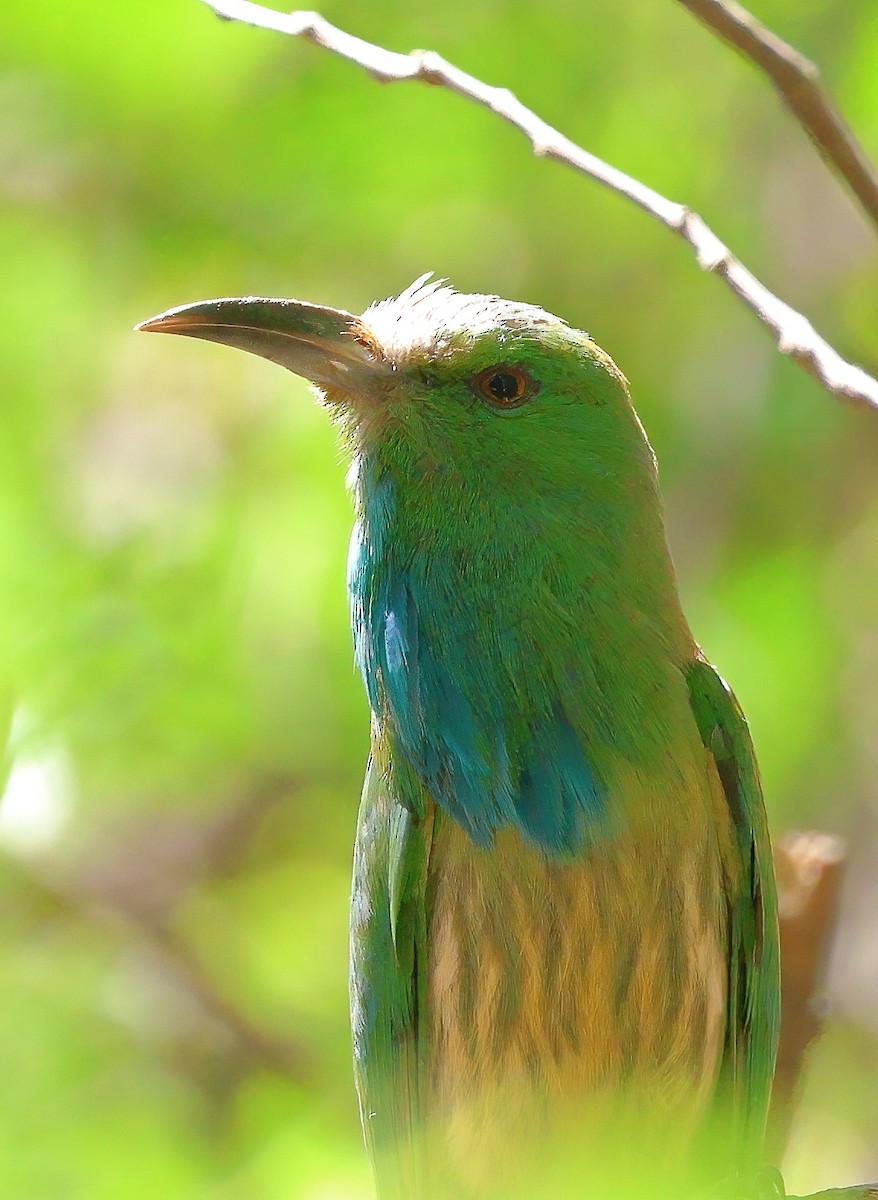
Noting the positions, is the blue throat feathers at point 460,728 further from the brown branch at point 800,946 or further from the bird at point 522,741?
the brown branch at point 800,946

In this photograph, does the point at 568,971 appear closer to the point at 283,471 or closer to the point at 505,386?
the point at 505,386

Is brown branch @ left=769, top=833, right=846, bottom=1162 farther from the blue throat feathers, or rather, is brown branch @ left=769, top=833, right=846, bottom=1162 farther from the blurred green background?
the blue throat feathers

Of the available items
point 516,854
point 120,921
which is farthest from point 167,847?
point 516,854

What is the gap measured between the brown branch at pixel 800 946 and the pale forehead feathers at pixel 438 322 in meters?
1.50

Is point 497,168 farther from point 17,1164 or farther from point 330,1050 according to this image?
point 17,1164

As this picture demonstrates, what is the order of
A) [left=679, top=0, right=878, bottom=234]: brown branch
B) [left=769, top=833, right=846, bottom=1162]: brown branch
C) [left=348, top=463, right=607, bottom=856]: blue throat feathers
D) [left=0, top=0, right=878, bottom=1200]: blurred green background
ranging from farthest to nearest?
[left=769, top=833, right=846, bottom=1162]: brown branch → [left=0, top=0, right=878, bottom=1200]: blurred green background → [left=348, top=463, right=607, bottom=856]: blue throat feathers → [left=679, top=0, right=878, bottom=234]: brown branch

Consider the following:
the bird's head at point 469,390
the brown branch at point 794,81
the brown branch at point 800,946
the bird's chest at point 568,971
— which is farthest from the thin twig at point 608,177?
the brown branch at point 800,946

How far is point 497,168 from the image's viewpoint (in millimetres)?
4812

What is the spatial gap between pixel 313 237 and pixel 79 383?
30.8 inches

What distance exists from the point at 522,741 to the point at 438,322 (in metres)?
0.78

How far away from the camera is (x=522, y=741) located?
9.72ft

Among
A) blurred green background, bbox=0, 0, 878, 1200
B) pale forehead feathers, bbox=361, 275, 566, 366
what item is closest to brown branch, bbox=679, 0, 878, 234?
pale forehead feathers, bbox=361, 275, 566, 366

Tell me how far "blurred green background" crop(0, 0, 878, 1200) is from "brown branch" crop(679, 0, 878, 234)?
1.51m

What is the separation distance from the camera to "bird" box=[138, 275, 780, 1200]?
9.64 ft
